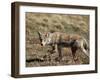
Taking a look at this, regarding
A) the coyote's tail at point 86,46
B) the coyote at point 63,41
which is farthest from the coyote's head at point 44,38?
the coyote's tail at point 86,46

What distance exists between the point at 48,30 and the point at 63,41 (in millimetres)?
174

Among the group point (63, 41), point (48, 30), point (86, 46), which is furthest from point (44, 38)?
point (86, 46)

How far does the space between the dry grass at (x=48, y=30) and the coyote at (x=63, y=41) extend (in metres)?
0.03

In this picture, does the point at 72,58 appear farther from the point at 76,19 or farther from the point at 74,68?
the point at 76,19

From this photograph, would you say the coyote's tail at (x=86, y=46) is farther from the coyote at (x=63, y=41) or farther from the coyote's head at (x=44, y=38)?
the coyote's head at (x=44, y=38)

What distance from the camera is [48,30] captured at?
86.1 inches

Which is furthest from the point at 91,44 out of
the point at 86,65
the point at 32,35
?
the point at 32,35

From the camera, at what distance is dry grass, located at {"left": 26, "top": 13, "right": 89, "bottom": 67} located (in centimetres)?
212

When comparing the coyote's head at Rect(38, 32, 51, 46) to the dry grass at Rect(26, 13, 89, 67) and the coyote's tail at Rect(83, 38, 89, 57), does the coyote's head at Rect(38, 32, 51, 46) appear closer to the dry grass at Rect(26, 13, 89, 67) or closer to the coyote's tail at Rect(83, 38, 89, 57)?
the dry grass at Rect(26, 13, 89, 67)

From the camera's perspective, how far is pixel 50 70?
7.18ft

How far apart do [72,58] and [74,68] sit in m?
0.10

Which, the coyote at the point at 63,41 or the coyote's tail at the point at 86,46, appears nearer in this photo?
the coyote at the point at 63,41

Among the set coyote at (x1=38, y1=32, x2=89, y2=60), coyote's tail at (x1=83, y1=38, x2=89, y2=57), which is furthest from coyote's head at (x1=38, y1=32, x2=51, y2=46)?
coyote's tail at (x1=83, y1=38, x2=89, y2=57)

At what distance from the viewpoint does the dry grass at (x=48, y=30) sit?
2.12m
